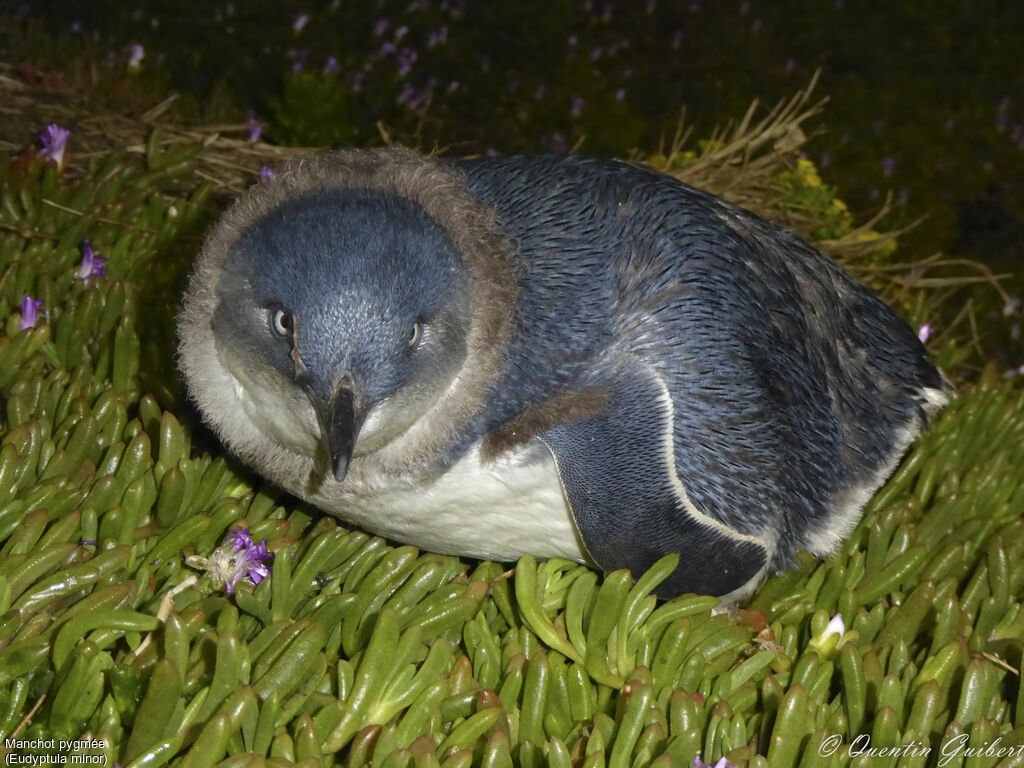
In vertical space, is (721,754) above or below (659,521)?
below

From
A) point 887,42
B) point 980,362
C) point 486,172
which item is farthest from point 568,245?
point 887,42

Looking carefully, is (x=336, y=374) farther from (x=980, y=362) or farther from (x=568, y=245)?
(x=980, y=362)

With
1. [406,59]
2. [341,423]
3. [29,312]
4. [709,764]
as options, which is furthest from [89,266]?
[406,59]

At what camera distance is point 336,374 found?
4.26ft

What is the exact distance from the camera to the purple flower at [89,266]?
2211 millimetres

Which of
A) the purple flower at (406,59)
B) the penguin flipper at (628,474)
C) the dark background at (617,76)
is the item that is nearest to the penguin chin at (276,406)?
the penguin flipper at (628,474)

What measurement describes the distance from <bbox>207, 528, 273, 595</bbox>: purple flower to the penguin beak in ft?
1.14

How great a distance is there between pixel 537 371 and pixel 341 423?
318 millimetres

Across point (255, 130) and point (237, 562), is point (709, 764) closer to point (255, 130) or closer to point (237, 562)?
point (237, 562)

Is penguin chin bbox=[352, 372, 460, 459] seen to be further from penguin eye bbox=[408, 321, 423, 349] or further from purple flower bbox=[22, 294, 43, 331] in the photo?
purple flower bbox=[22, 294, 43, 331]

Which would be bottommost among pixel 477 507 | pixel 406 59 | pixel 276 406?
pixel 477 507

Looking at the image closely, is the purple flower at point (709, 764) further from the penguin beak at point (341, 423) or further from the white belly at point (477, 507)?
the penguin beak at point (341, 423)

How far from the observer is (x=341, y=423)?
1303 mm

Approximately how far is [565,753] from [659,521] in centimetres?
38
